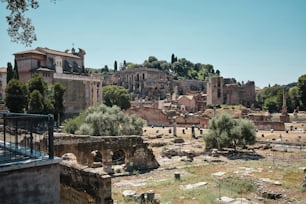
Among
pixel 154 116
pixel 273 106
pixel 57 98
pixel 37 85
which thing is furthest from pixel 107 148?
pixel 273 106

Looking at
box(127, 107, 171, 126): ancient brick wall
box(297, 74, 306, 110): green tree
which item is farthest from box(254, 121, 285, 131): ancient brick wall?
box(297, 74, 306, 110): green tree

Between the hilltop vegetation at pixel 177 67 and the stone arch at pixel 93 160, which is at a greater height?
the hilltop vegetation at pixel 177 67

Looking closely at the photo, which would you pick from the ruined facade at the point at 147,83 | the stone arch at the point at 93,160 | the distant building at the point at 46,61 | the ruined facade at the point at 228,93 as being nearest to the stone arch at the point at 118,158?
the stone arch at the point at 93,160

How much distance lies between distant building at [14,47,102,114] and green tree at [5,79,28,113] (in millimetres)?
10908

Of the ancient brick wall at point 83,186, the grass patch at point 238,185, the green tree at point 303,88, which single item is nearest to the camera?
the ancient brick wall at point 83,186

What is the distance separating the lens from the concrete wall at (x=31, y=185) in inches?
217

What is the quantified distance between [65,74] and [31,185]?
4567 cm

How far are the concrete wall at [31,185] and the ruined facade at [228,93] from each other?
78.4 meters

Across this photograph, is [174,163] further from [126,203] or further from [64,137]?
[126,203]

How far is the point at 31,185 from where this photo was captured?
5758 mm

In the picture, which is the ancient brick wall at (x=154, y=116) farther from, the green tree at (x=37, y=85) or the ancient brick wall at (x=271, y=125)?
the green tree at (x=37, y=85)

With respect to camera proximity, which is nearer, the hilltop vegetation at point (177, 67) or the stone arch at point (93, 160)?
the stone arch at point (93, 160)

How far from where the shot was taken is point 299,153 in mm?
28812

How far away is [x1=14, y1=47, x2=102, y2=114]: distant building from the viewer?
155 feet
